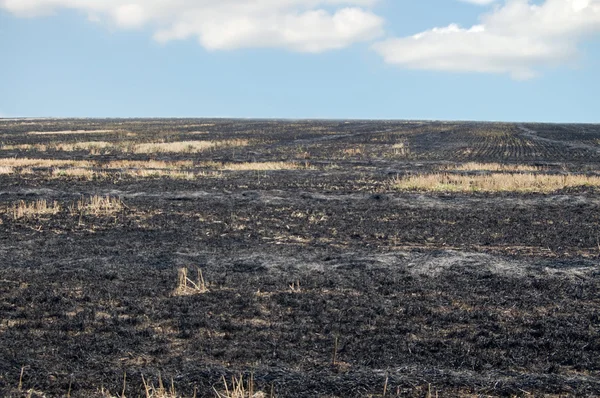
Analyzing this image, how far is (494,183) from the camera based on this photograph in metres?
26.7

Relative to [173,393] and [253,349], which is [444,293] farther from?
[173,393]

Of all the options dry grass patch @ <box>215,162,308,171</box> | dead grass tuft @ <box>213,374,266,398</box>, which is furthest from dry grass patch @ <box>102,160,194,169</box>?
dead grass tuft @ <box>213,374,266,398</box>

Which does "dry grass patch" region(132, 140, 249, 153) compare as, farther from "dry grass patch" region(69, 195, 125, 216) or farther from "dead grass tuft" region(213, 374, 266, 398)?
"dead grass tuft" region(213, 374, 266, 398)

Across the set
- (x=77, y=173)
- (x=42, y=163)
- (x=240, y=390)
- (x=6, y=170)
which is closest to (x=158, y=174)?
(x=77, y=173)

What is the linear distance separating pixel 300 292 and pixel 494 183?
1804 cm

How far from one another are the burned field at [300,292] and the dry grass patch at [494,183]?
62 cm

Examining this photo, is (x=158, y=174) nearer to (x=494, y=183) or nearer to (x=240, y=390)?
(x=494, y=183)

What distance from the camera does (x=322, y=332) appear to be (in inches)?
351

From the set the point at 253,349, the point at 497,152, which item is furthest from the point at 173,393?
the point at 497,152

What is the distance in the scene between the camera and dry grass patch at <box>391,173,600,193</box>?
84.2 ft

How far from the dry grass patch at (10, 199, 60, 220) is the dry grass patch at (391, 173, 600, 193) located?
14291 millimetres

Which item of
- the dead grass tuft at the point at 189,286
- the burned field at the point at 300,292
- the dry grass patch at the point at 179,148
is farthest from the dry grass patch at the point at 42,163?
the dead grass tuft at the point at 189,286

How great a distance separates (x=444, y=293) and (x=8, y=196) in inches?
747

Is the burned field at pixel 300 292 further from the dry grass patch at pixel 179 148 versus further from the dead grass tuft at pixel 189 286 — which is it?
the dry grass patch at pixel 179 148
